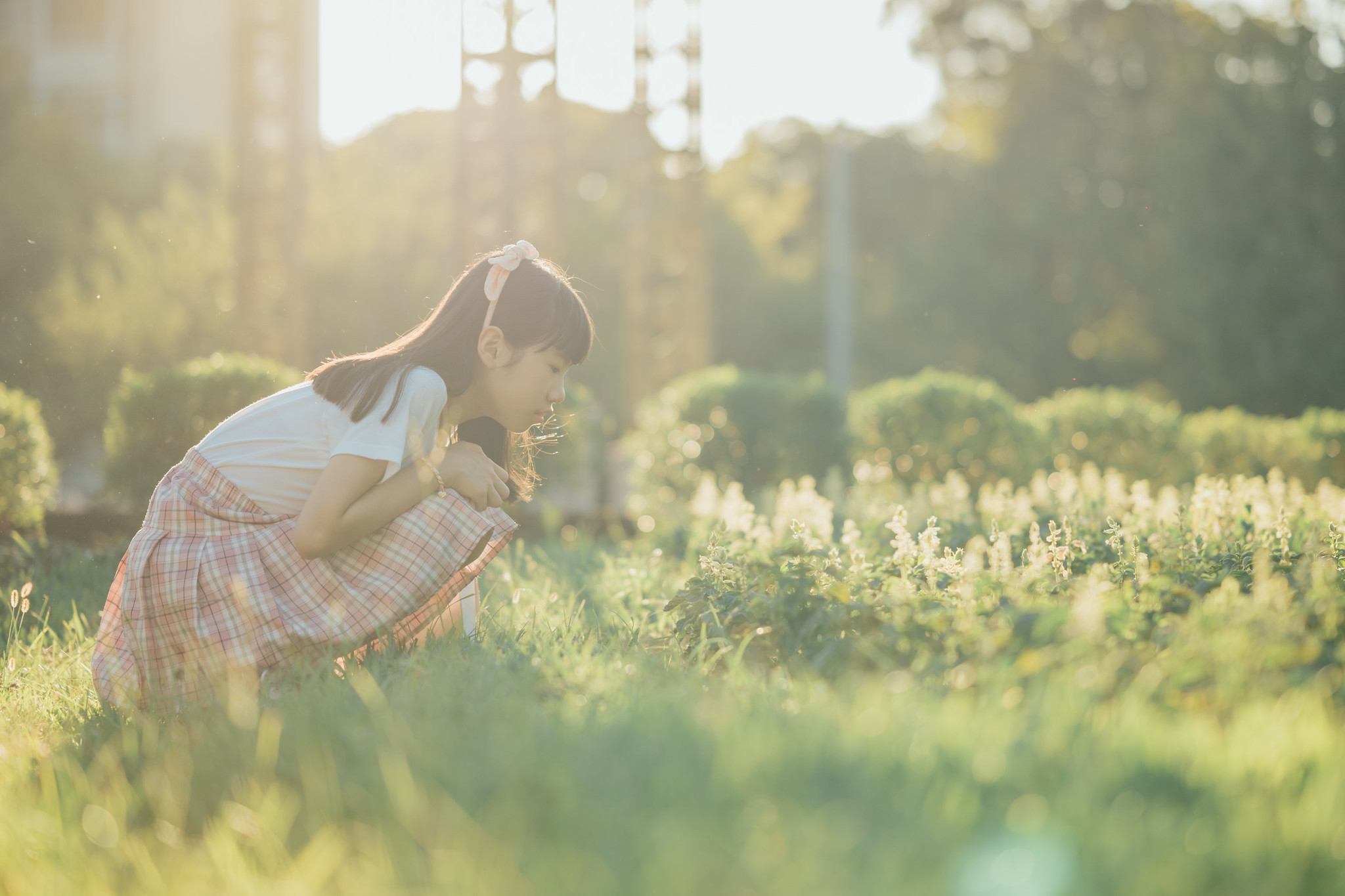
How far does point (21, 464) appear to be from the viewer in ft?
20.6

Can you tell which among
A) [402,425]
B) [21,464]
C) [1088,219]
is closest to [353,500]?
[402,425]

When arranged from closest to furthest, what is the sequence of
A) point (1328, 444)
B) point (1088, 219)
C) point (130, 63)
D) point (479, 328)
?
point (479, 328) < point (1328, 444) < point (1088, 219) < point (130, 63)

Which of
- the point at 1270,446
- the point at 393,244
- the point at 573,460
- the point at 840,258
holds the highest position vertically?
the point at 393,244

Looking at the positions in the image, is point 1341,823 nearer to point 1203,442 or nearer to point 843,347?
point 1203,442

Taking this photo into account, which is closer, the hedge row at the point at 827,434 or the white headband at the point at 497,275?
the white headband at the point at 497,275

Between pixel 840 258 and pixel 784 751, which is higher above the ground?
pixel 840 258

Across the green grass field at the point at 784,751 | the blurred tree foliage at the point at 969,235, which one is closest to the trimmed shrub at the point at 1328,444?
the green grass field at the point at 784,751

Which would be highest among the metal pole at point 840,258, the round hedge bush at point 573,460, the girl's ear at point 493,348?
the metal pole at point 840,258

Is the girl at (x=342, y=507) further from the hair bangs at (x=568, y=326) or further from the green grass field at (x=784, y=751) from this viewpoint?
the green grass field at (x=784, y=751)

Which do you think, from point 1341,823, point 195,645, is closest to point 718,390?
point 195,645

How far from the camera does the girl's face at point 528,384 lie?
10.5 feet

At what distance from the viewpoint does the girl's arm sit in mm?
2814

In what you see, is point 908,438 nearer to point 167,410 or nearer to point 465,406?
point 465,406

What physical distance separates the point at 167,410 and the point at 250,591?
5.01 metres
